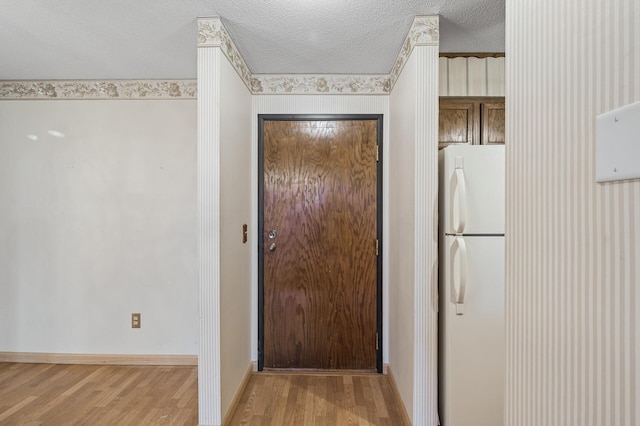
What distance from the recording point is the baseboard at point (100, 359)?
284 cm

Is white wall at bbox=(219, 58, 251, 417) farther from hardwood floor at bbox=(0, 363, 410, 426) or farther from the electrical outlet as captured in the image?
the electrical outlet

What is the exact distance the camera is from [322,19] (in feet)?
6.21

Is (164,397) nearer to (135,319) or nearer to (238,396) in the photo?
(238,396)

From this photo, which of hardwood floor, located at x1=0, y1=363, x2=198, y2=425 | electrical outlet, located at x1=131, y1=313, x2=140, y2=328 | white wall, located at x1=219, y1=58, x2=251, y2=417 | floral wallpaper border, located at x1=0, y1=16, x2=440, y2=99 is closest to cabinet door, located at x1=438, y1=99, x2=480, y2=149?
floral wallpaper border, located at x1=0, y1=16, x2=440, y2=99

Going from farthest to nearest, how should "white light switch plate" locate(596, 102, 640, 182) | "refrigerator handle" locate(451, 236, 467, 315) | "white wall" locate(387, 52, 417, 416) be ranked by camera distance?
1. "white wall" locate(387, 52, 417, 416)
2. "refrigerator handle" locate(451, 236, 467, 315)
3. "white light switch plate" locate(596, 102, 640, 182)

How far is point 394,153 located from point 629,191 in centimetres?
204

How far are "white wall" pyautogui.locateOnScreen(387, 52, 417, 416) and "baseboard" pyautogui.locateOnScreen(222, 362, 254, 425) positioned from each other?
108 cm

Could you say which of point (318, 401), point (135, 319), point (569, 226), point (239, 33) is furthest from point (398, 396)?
point (239, 33)

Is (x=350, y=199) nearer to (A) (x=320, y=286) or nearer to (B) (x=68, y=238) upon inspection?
(A) (x=320, y=286)

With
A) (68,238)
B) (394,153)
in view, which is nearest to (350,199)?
(394,153)

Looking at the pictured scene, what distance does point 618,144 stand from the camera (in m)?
0.54

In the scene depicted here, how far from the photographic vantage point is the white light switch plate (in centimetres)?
52

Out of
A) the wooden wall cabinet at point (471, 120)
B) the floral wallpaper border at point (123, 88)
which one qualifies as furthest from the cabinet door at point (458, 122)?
the floral wallpaper border at point (123, 88)

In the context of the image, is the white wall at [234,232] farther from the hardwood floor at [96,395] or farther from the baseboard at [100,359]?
the baseboard at [100,359]
